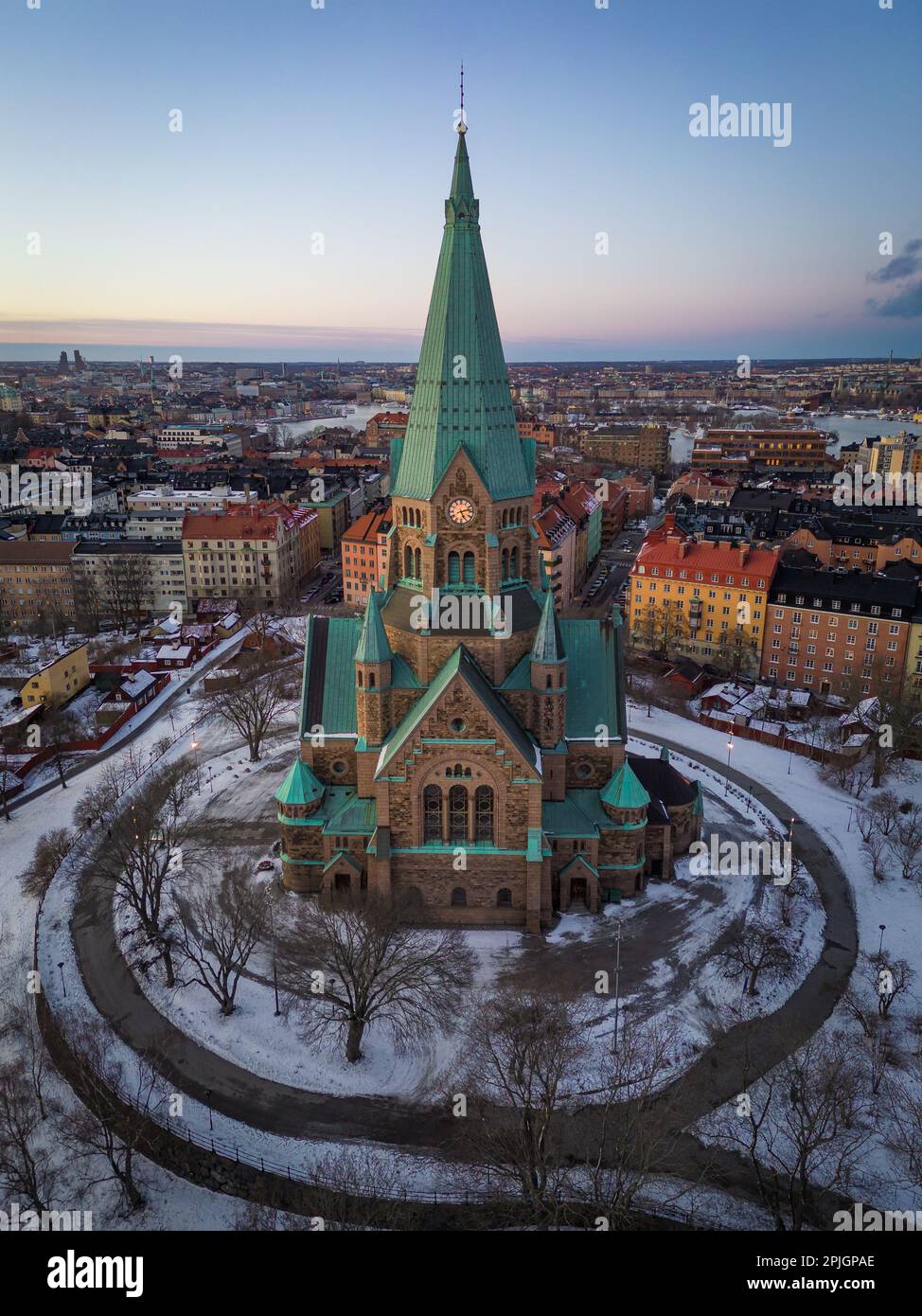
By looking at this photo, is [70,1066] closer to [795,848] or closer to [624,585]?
[795,848]

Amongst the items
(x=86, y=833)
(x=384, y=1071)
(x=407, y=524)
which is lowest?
(x=384, y=1071)

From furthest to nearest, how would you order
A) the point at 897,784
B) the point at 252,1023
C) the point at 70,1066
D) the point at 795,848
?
the point at 897,784 < the point at 795,848 < the point at 252,1023 < the point at 70,1066

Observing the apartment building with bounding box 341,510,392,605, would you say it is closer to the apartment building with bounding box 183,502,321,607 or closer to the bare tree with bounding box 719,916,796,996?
the apartment building with bounding box 183,502,321,607

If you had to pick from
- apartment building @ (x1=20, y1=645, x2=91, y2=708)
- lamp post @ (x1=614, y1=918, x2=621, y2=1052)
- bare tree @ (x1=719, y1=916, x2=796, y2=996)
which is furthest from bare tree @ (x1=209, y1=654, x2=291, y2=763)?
bare tree @ (x1=719, y1=916, x2=796, y2=996)

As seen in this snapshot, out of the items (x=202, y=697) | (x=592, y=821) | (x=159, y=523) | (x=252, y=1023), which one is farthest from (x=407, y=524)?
(x=159, y=523)

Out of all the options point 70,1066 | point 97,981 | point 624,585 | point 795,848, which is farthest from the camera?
point 624,585

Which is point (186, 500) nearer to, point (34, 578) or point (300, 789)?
point (34, 578)
